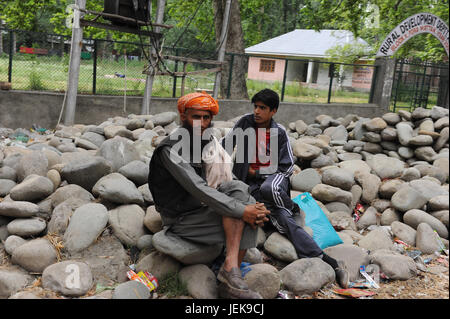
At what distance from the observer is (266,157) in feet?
15.6

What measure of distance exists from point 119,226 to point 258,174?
4.71 feet

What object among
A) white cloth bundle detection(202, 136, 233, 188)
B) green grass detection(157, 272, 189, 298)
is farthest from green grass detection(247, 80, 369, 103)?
green grass detection(157, 272, 189, 298)

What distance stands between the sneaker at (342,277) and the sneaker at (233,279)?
1031 millimetres

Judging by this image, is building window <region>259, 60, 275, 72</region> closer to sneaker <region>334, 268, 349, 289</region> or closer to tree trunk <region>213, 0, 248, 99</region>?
tree trunk <region>213, 0, 248, 99</region>

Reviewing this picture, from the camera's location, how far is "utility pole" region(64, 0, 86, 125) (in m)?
8.58

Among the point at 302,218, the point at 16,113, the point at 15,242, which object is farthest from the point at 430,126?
the point at 16,113

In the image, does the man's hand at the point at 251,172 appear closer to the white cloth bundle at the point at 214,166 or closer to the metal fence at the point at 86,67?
the white cloth bundle at the point at 214,166

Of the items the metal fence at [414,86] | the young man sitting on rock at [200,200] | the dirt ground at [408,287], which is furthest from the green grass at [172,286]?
the metal fence at [414,86]

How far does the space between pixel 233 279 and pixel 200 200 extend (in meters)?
0.62

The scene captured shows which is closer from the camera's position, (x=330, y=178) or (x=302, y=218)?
(x=302, y=218)

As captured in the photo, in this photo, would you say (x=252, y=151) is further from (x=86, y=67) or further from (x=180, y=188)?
(x=86, y=67)
